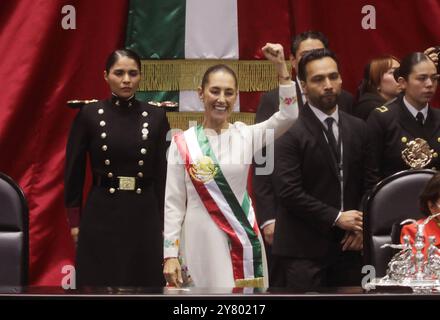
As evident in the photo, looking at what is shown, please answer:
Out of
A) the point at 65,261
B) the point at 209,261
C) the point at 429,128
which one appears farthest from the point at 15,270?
the point at 65,261

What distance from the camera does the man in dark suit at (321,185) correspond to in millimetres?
4027

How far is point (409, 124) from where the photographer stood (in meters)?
4.29

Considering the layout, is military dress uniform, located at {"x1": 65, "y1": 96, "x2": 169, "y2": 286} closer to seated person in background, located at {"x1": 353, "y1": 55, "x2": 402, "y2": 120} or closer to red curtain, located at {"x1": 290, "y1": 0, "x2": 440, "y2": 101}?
seated person in background, located at {"x1": 353, "y1": 55, "x2": 402, "y2": 120}

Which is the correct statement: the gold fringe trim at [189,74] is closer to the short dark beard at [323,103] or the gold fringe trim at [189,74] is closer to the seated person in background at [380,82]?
the seated person in background at [380,82]

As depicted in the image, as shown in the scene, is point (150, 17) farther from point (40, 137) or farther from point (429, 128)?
point (429, 128)

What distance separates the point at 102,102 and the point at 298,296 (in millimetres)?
2238

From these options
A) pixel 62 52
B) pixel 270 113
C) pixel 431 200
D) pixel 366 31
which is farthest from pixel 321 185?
pixel 62 52

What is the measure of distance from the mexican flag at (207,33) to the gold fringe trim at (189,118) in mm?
28

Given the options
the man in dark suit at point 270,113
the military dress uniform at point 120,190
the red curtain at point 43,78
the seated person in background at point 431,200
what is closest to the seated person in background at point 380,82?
the man in dark suit at point 270,113

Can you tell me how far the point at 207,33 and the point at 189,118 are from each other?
0.42 meters

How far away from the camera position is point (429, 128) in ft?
14.1

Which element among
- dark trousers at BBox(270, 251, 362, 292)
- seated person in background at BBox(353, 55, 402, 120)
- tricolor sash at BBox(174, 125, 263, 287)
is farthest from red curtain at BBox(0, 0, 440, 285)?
tricolor sash at BBox(174, 125, 263, 287)

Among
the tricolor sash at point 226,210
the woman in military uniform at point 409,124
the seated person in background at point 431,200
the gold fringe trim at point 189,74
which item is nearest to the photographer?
the seated person in background at point 431,200

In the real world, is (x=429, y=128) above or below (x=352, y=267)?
above
